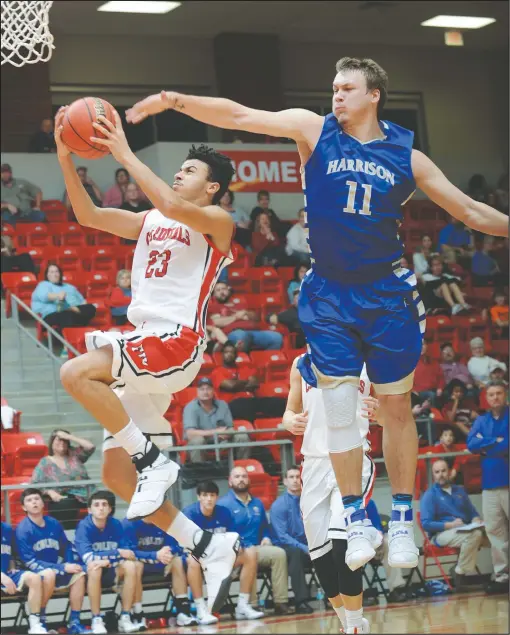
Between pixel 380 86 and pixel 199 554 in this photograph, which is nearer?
pixel 380 86

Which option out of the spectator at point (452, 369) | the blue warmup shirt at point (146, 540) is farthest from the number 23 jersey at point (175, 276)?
the spectator at point (452, 369)

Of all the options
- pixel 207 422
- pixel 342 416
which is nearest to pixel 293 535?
pixel 207 422

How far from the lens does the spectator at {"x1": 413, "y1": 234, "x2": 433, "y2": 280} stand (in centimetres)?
1831

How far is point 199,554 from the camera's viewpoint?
6.66 meters

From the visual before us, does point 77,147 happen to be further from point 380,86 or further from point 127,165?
point 380,86

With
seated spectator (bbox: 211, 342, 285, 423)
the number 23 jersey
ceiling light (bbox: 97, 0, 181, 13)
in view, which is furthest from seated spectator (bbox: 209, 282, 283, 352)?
the number 23 jersey

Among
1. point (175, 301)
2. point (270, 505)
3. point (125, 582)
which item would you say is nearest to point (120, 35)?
point (270, 505)

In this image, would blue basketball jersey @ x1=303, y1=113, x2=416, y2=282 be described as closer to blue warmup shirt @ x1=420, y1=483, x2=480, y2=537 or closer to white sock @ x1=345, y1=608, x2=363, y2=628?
white sock @ x1=345, y1=608, x2=363, y2=628

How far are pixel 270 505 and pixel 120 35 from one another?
10.7 m

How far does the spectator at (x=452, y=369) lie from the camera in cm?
1642

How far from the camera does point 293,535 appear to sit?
12148 millimetres

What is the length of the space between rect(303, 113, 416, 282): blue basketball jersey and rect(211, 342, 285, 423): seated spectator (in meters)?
8.51

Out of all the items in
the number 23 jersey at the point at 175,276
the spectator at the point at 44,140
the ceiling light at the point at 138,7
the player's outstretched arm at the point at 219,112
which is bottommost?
the number 23 jersey at the point at 175,276

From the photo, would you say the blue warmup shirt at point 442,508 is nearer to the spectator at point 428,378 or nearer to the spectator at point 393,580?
the spectator at point 393,580
